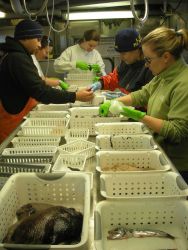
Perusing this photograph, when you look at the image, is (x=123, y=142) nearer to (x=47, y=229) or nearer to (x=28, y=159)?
(x=28, y=159)

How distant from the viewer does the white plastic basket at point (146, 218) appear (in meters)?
1.17

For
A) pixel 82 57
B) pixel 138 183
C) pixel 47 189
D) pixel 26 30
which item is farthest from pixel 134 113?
pixel 82 57

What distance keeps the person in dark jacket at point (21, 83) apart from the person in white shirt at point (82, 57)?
2.03m

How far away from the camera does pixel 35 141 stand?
81.4 inches

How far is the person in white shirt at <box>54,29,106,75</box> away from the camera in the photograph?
5086mm

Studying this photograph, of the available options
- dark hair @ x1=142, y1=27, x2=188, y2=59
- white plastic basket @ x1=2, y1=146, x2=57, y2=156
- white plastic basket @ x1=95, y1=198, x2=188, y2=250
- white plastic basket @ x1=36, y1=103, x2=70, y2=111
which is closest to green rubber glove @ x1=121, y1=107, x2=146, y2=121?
dark hair @ x1=142, y1=27, x2=188, y2=59

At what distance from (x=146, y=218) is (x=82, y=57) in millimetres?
4778

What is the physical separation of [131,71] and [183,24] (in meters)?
2.34

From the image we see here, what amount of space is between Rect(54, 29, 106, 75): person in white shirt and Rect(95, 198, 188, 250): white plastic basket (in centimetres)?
377

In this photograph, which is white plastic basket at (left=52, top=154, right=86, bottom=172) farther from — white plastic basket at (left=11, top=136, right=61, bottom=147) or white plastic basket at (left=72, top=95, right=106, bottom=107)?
white plastic basket at (left=72, top=95, right=106, bottom=107)

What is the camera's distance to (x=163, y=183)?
1.50 m

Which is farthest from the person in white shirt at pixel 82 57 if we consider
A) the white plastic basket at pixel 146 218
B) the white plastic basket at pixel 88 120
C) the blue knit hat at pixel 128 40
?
the white plastic basket at pixel 146 218

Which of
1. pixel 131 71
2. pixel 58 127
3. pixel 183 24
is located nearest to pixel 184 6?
pixel 183 24

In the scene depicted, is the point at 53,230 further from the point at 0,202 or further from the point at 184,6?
the point at 184,6
